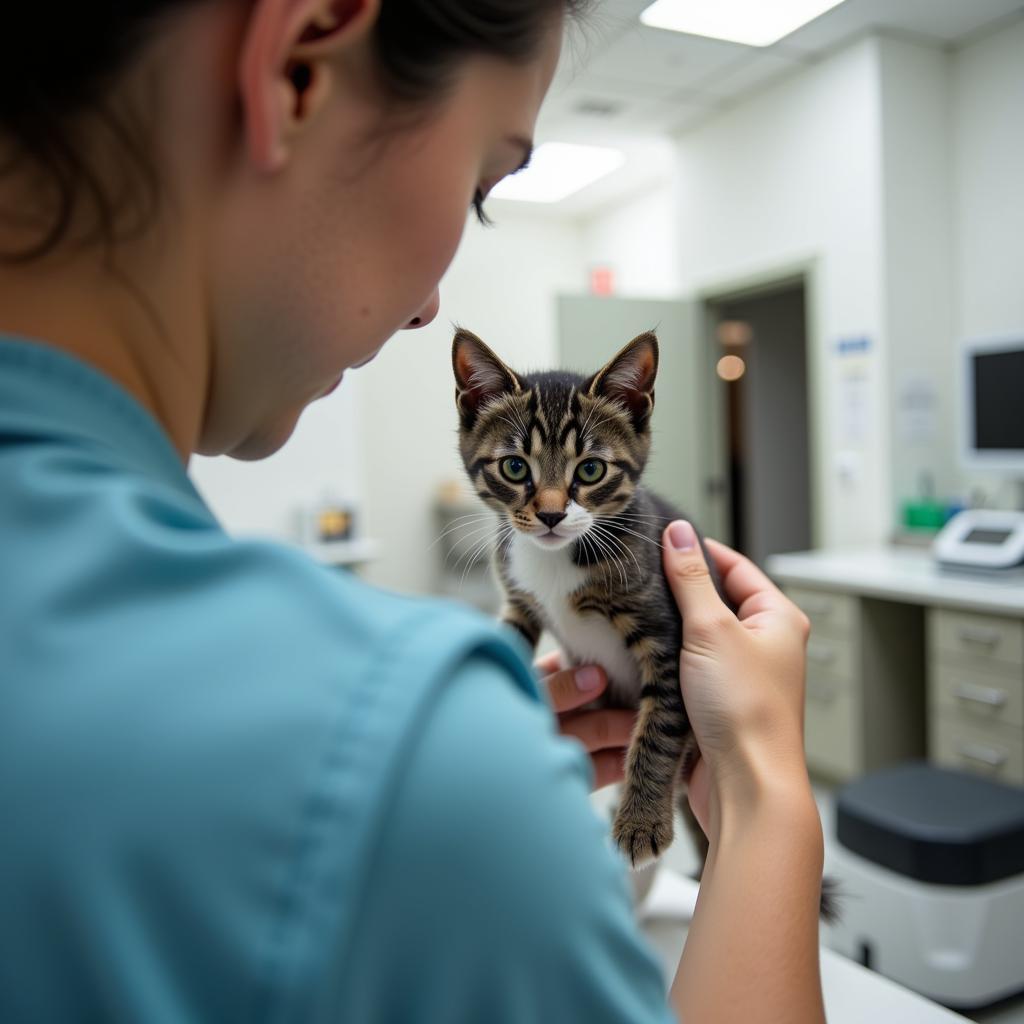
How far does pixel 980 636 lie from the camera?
2.26 meters

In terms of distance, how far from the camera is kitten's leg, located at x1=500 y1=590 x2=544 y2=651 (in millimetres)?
874

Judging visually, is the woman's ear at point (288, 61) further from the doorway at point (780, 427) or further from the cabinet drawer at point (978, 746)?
the doorway at point (780, 427)

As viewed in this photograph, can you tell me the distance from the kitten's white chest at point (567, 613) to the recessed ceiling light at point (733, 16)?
48 cm

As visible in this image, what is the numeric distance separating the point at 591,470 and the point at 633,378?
0.36 ft

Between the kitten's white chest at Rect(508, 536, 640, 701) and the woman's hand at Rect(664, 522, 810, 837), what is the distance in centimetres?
10

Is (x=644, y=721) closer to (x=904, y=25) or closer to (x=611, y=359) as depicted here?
(x=611, y=359)

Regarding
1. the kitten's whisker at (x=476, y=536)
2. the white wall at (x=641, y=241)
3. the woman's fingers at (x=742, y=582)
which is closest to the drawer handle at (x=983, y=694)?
the white wall at (x=641, y=241)

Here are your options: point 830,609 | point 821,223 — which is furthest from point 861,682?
point 821,223

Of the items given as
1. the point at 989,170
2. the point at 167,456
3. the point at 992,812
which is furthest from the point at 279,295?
the point at 992,812

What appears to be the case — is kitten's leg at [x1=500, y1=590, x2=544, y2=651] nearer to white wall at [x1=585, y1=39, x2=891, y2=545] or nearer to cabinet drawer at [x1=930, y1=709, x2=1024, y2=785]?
white wall at [x1=585, y1=39, x2=891, y2=545]

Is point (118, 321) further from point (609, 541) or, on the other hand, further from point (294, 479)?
point (294, 479)

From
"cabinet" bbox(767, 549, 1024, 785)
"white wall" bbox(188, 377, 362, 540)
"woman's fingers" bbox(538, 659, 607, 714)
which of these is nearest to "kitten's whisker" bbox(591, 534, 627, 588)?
"woman's fingers" bbox(538, 659, 607, 714)

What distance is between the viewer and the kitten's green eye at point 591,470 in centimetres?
75

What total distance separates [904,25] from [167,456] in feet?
2.56
